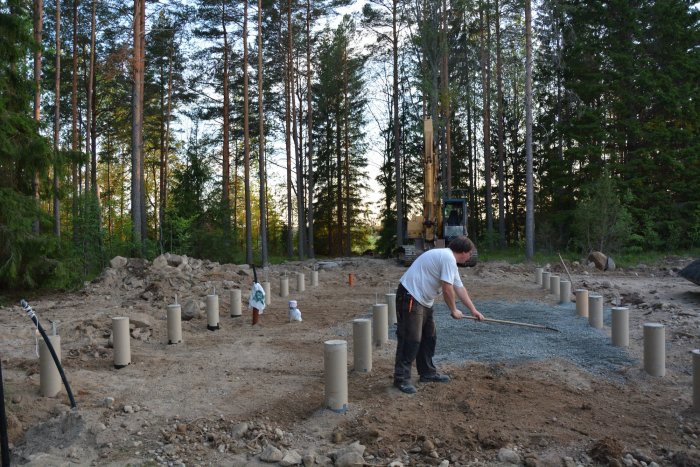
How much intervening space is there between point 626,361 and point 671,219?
66.1 feet

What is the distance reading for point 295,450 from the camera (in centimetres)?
404

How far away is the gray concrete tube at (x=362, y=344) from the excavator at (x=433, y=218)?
11138 mm

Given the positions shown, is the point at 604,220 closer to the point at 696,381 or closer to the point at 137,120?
the point at 696,381

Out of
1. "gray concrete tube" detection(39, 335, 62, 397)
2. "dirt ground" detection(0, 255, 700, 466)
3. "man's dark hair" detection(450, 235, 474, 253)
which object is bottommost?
"dirt ground" detection(0, 255, 700, 466)

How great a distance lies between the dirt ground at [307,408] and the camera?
3.96m

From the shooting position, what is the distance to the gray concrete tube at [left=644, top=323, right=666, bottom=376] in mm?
5707

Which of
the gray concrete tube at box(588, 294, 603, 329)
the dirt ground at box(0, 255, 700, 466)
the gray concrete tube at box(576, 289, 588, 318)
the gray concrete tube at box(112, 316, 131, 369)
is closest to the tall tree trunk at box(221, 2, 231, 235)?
the dirt ground at box(0, 255, 700, 466)

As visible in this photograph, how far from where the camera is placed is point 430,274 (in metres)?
5.20

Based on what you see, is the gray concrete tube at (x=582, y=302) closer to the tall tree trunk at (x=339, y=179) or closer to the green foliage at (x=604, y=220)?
the green foliage at (x=604, y=220)

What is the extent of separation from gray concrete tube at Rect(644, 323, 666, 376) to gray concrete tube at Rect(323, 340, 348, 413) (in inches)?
139

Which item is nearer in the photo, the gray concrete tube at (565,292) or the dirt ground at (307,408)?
the dirt ground at (307,408)

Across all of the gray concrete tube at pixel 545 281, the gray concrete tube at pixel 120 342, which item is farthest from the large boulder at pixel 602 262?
the gray concrete tube at pixel 120 342

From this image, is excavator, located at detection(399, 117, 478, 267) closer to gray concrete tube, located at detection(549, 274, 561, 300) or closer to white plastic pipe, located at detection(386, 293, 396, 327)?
gray concrete tube, located at detection(549, 274, 561, 300)

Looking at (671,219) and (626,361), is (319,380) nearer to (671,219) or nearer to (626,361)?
(626,361)
